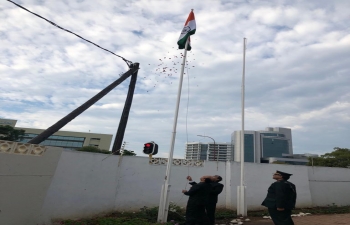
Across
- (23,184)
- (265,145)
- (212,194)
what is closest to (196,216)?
(212,194)

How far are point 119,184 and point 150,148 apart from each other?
5.62 feet

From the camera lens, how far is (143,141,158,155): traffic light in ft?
21.6

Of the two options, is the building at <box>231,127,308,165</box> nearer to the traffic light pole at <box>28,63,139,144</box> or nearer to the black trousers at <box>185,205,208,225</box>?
the traffic light pole at <box>28,63,139,144</box>

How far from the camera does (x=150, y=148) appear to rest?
662 cm

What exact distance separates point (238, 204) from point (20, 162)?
6595 millimetres

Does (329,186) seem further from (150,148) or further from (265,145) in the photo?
(265,145)

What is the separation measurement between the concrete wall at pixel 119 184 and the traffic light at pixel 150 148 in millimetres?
1145

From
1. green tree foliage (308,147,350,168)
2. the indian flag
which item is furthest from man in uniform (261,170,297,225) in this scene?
green tree foliage (308,147,350,168)

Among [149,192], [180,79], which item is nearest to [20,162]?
[149,192]

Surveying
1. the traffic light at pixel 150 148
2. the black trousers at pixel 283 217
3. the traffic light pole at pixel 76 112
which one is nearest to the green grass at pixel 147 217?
the traffic light at pixel 150 148

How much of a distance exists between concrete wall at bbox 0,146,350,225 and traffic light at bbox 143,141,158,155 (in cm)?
114

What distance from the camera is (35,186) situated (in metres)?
4.95

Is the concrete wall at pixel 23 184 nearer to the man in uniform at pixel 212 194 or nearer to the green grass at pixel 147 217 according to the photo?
the green grass at pixel 147 217

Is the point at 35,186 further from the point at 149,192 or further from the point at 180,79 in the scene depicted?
the point at 180,79
